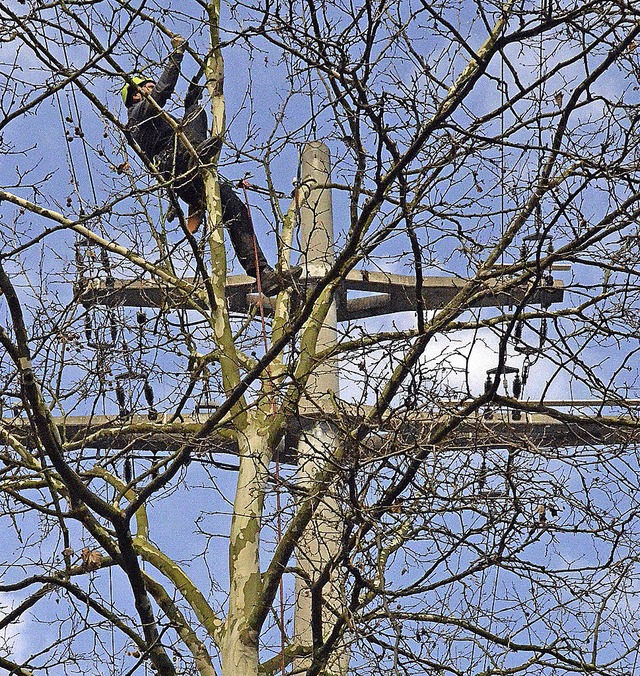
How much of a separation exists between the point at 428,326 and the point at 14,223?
2546mm

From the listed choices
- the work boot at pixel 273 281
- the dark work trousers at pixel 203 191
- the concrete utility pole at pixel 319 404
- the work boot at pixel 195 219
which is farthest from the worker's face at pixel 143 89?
the work boot at pixel 273 281

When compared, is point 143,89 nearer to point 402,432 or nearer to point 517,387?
point 402,432

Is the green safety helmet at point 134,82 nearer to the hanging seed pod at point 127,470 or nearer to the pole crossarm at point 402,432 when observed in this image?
the pole crossarm at point 402,432

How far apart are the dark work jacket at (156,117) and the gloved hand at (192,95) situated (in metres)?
0.17

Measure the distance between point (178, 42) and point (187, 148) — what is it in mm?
871

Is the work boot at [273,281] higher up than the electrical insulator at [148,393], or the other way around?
the work boot at [273,281]

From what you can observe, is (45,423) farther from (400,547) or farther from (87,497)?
(400,547)

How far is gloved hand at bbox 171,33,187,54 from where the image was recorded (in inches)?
311

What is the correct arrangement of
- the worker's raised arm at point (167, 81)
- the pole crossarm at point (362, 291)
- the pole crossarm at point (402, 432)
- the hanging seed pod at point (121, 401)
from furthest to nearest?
the pole crossarm at point (362, 291), the worker's raised arm at point (167, 81), the hanging seed pod at point (121, 401), the pole crossarm at point (402, 432)

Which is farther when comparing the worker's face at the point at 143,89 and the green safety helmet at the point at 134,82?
the green safety helmet at the point at 134,82

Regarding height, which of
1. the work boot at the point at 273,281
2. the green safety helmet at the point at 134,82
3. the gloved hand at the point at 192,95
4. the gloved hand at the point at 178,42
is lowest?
the work boot at the point at 273,281

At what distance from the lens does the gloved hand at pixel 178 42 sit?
790 cm

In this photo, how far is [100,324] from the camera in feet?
22.5

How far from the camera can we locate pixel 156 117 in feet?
24.7
